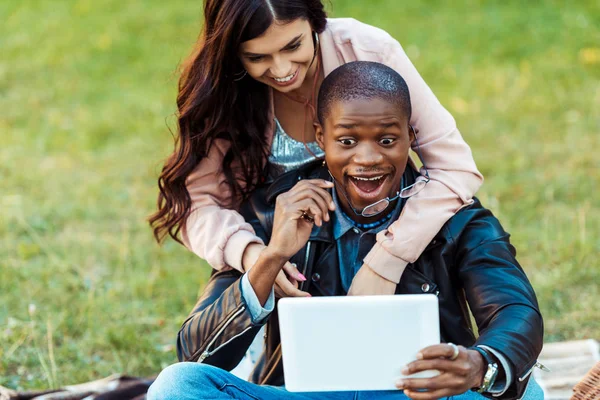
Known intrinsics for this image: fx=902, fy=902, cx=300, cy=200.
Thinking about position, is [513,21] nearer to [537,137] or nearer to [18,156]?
[537,137]

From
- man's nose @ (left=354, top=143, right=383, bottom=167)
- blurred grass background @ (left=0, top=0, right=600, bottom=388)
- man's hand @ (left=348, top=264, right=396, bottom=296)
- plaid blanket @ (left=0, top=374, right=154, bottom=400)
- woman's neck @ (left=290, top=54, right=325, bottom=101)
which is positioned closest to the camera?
man's nose @ (left=354, top=143, right=383, bottom=167)

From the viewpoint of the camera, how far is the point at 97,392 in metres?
3.94

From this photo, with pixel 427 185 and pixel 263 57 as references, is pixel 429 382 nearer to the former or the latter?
pixel 427 185

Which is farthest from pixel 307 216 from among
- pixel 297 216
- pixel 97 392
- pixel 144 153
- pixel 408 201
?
pixel 144 153

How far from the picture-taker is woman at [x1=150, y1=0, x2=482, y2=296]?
3.02 m

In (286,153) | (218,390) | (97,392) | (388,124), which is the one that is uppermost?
(388,124)

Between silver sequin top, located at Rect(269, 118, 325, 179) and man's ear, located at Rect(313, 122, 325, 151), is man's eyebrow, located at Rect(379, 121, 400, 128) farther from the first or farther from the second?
silver sequin top, located at Rect(269, 118, 325, 179)

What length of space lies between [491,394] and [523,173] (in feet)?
13.7

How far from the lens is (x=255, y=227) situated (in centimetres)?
338

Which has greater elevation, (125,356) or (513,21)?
(513,21)

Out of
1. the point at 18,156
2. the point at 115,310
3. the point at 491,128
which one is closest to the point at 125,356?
the point at 115,310

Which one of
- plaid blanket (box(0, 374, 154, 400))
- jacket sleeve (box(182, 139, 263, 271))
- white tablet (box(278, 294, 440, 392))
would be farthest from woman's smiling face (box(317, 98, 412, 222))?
plaid blanket (box(0, 374, 154, 400))

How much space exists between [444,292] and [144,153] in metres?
4.84

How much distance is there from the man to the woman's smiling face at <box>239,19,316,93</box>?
0.62ft
